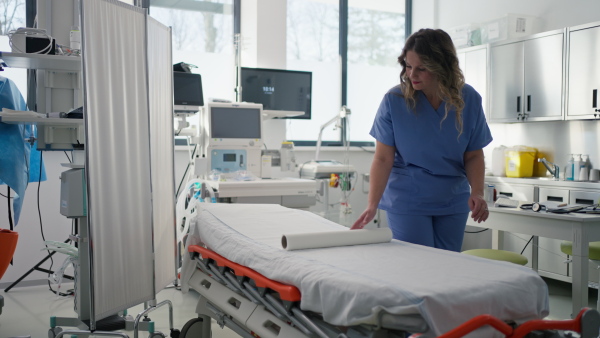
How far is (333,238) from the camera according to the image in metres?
1.76

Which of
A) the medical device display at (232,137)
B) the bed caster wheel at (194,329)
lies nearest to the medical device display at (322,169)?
the medical device display at (232,137)

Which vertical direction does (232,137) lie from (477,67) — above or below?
below

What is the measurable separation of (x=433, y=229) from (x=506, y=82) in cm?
315

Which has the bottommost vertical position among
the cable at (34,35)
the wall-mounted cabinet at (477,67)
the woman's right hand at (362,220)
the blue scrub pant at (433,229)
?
the blue scrub pant at (433,229)

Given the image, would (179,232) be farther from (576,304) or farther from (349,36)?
(349,36)

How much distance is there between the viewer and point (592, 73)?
13.5 ft

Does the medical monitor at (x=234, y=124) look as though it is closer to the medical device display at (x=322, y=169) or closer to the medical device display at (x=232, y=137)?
the medical device display at (x=232, y=137)

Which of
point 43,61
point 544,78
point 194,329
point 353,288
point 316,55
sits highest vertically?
point 316,55

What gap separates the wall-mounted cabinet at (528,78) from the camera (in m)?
4.38

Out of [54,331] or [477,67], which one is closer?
[54,331]

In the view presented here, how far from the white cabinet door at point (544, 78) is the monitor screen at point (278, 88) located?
1898mm

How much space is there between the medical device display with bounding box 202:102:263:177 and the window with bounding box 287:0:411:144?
60.4 inches

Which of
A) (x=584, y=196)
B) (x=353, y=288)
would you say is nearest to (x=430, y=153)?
(x=353, y=288)

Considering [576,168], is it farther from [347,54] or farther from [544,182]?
[347,54]
